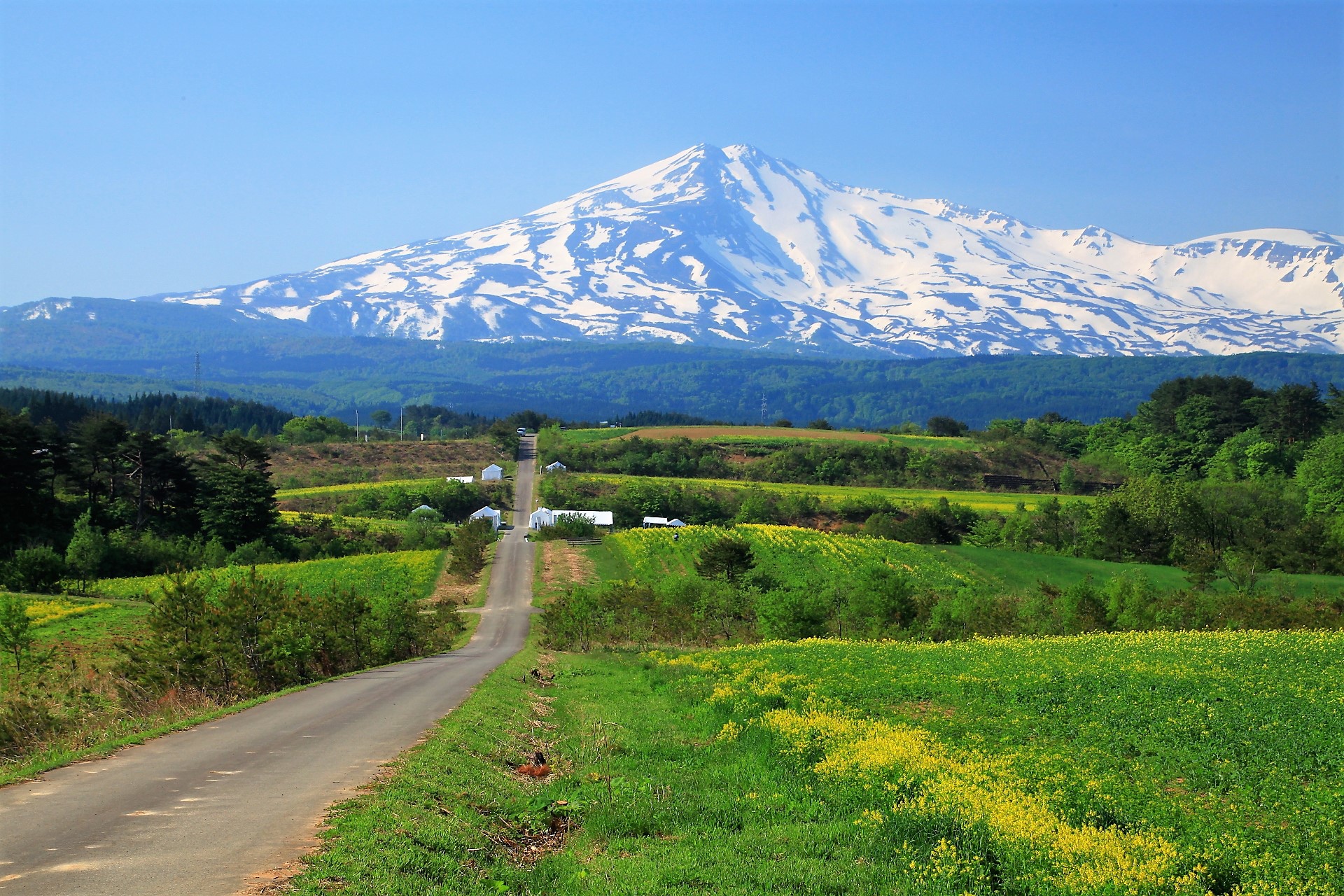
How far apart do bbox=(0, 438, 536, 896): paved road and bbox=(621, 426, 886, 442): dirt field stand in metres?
156

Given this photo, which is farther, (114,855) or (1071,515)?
(1071,515)

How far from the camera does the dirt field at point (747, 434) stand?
179m

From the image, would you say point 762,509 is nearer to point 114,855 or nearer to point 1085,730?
point 1085,730

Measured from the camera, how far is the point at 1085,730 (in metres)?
17.6

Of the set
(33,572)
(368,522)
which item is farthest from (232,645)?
(368,522)

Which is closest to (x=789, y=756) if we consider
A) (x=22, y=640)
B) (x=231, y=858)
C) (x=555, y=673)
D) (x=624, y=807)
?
(x=624, y=807)

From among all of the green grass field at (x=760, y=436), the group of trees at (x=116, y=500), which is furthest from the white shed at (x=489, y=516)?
the green grass field at (x=760, y=436)

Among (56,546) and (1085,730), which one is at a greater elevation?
(1085,730)

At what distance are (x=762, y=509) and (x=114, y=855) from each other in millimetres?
109034

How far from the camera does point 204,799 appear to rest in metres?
13.1

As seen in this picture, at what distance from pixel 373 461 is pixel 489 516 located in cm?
4029

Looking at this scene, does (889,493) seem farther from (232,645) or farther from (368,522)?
(232,645)

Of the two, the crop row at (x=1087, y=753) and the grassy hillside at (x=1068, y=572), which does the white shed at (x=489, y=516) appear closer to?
the grassy hillside at (x=1068, y=572)

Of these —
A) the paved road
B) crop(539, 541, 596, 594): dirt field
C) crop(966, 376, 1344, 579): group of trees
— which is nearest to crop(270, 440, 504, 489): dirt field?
crop(539, 541, 596, 594): dirt field
